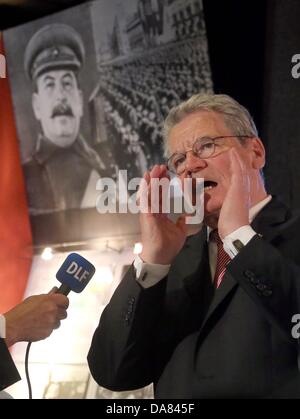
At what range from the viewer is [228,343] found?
1.31 meters

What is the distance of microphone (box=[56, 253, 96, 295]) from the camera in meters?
1.56

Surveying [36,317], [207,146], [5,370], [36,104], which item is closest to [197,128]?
[207,146]

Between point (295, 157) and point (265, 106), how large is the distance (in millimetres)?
323

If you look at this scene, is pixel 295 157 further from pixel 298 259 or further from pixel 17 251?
pixel 17 251

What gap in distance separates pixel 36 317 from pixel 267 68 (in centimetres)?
144

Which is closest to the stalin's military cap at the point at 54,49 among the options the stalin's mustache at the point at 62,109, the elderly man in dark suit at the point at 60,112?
the elderly man in dark suit at the point at 60,112

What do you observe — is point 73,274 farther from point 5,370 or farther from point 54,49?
point 54,49

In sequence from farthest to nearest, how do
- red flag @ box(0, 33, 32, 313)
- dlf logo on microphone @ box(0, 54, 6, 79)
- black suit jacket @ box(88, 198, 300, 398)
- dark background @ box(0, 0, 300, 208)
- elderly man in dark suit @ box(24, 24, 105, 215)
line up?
1. elderly man in dark suit @ box(24, 24, 105, 215)
2. dlf logo on microphone @ box(0, 54, 6, 79)
3. red flag @ box(0, 33, 32, 313)
4. dark background @ box(0, 0, 300, 208)
5. black suit jacket @ box(88, 198, 300, 398)

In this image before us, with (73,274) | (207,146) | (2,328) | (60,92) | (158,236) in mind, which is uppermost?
(60,92)

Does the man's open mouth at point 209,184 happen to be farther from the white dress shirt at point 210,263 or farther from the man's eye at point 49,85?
the man's eye at point 49,85

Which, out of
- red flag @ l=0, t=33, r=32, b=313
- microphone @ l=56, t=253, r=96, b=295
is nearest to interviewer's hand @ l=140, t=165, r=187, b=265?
microphone @ l=56, t=253, r=96, b=295

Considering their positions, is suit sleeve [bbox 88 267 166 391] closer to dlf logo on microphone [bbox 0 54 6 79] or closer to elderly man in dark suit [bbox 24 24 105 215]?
elderly man in dark suit [bbox 24 24 105 215]

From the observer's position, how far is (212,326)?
1340mm
